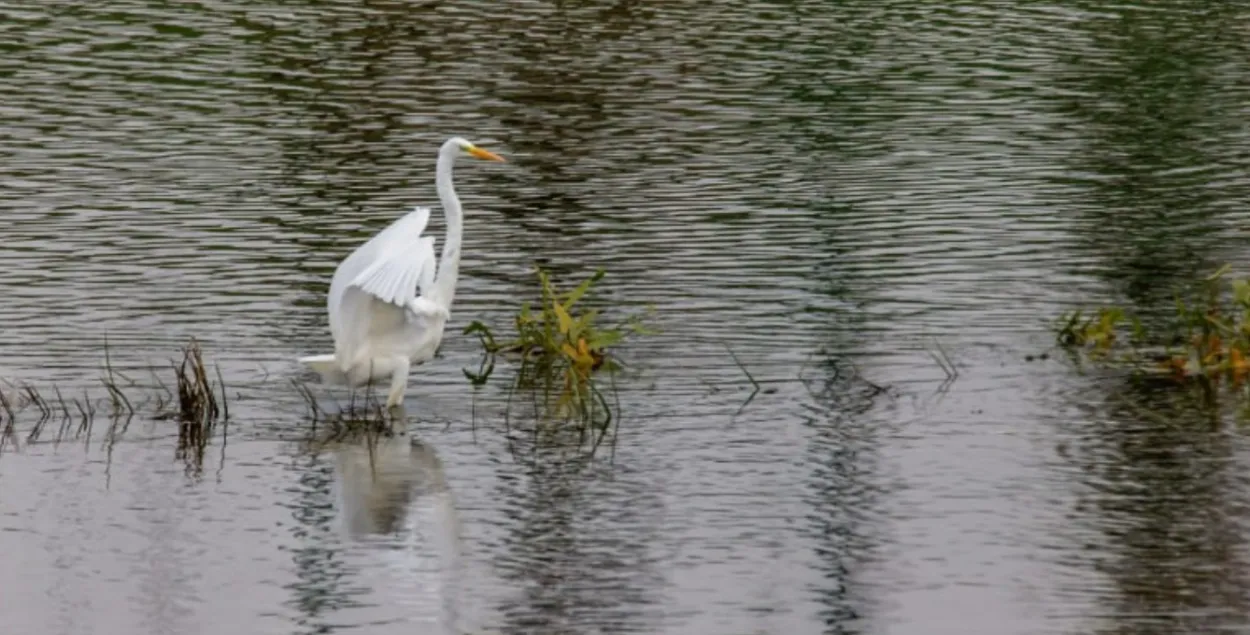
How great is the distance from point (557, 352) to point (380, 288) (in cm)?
148

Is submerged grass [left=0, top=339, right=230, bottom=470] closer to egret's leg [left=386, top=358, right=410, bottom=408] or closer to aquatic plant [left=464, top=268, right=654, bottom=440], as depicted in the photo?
egret's leg [left=386, top=358, right=410, bottom=408]

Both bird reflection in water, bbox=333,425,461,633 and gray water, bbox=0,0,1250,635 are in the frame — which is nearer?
bird reflection in water, bbox=333,425,461,633

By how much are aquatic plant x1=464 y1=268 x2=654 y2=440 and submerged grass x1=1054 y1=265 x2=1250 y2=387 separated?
218 centimetres

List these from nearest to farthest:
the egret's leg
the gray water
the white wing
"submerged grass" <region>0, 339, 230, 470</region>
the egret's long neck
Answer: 1. the gray water
2. the white wing
3. "submerged grass" <region>0, 339, 230, 470</region>
4. the egret's leg
5. the egret's long neck

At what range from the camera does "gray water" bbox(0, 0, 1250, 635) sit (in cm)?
870

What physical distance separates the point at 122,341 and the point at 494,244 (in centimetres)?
328

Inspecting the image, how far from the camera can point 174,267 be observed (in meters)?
14.6

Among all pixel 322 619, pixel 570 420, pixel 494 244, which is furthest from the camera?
pixel 494 244

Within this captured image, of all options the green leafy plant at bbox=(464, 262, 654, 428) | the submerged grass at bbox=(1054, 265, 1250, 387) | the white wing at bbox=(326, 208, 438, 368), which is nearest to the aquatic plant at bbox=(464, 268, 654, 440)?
the green leafy plant at bbox=(464, 262, 654, 428)

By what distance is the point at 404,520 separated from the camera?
9562mm

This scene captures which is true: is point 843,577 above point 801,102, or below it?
above

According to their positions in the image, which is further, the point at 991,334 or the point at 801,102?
the point at 801,102

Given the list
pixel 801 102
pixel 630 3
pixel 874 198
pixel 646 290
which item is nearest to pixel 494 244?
pixel 646 290

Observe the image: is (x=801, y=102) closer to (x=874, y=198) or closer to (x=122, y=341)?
(x=874, y=198)
